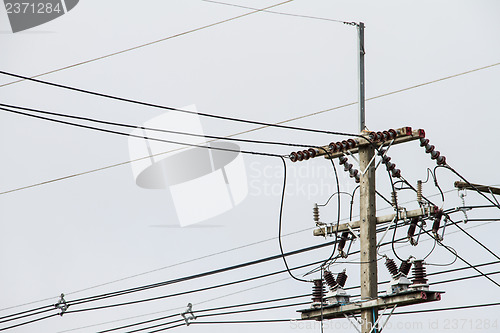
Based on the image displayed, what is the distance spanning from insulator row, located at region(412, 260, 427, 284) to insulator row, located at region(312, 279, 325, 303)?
2032 millimetres

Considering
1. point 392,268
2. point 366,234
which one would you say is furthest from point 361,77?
point 392,268

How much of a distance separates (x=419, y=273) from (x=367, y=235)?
1.28 metres

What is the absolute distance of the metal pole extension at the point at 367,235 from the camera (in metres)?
19.9

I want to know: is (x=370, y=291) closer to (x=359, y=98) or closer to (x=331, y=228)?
(x=331, y=228)

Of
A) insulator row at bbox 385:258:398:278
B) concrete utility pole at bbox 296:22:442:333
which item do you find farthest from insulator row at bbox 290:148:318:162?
insulator row at bbox 385:258:398:278

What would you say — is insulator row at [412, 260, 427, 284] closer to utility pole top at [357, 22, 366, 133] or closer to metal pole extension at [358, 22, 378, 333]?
metal pole extension at [358, 22, 378, 333]

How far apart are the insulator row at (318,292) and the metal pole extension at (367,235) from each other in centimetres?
105

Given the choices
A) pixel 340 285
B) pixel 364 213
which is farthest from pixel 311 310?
pixel 364 213

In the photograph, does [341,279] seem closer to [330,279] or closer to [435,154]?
[330,279]

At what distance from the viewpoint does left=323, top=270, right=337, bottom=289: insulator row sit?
20750mm

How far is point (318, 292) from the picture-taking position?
2098 cm

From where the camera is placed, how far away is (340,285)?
68.0 feet

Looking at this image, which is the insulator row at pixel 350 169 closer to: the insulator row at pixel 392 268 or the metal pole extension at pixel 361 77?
the metal pole extension at pixel 361 77

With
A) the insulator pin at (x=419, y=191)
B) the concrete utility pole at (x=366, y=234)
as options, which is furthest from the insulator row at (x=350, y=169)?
the insulator pin at (x=419, y=191)
